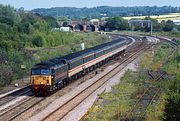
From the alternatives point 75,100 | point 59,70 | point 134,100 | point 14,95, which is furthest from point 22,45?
point 134,100

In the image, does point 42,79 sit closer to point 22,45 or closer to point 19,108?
point 19,108

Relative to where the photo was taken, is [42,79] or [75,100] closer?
[75,100]

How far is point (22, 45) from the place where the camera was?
60.7m

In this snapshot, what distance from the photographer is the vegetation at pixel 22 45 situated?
142ft

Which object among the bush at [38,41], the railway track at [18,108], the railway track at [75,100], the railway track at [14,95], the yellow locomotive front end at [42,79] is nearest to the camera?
the railway track at [75,100]

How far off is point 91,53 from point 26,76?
8542 mm

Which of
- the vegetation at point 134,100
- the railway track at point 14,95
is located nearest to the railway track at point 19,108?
the railway track at point 14,95

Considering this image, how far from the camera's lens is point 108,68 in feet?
175

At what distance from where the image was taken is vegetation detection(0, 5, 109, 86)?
142 feet

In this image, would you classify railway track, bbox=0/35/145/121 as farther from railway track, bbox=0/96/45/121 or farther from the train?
the train

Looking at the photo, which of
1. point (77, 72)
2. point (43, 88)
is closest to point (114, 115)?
point (43, 88)

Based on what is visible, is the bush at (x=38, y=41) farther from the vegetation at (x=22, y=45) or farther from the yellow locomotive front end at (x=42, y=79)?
the yellow locomotive front end at (x=42, y=79)

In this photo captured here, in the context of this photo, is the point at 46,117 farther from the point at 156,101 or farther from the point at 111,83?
the point at 111,83

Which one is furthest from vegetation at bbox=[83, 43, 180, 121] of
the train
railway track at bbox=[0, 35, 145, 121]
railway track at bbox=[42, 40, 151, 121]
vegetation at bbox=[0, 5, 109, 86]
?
vegetation at bbox=[0, 5, 109, 86]
